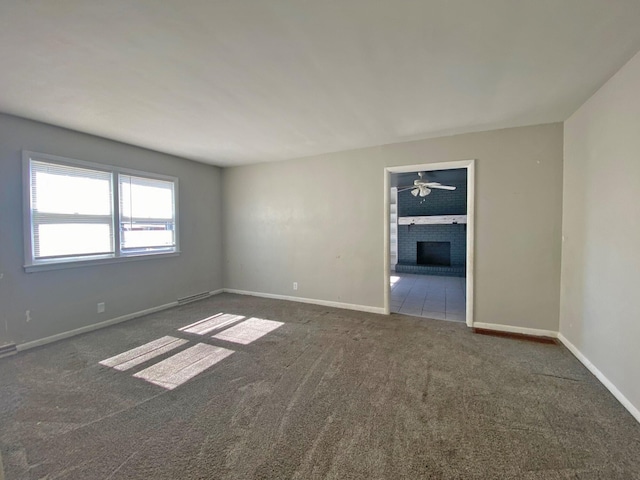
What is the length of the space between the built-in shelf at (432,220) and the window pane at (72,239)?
7297 millimetres

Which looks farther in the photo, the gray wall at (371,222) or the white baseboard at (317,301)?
the white baseboard at (317,301)

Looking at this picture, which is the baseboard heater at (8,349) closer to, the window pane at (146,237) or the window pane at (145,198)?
the window pane at (146,237)

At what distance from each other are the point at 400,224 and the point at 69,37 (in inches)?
316

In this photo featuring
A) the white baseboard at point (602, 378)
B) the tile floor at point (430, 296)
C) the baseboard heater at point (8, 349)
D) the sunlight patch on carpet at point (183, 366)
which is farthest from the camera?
the tile floor at point (430, 296)

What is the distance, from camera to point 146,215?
411 cm

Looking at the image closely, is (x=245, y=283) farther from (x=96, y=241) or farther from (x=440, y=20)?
(x=440, y=20)

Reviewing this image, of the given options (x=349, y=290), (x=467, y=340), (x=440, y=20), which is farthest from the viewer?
(x=349, y=290)

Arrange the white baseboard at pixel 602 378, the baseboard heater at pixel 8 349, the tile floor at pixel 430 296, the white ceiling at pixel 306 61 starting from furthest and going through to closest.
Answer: the tile floor at pixel 430 296 → the baseboard heater at pixel 8 349 → the white baseboard at pixel 602 378 → the white ceiling at pixel 306 61

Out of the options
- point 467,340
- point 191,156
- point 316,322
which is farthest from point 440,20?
point 191,156

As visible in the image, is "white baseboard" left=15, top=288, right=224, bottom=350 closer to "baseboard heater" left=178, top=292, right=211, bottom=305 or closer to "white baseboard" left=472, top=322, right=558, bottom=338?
"baseboard heater" left=178, top=292, right=211, bottom=305

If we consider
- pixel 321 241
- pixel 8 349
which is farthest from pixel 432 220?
pixel 8 349

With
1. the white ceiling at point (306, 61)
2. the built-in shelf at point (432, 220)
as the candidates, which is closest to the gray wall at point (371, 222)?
the white ceiling at point (306, 61)

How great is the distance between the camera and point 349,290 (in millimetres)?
Answer: 4320

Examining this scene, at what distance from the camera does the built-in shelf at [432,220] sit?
7.66 m
